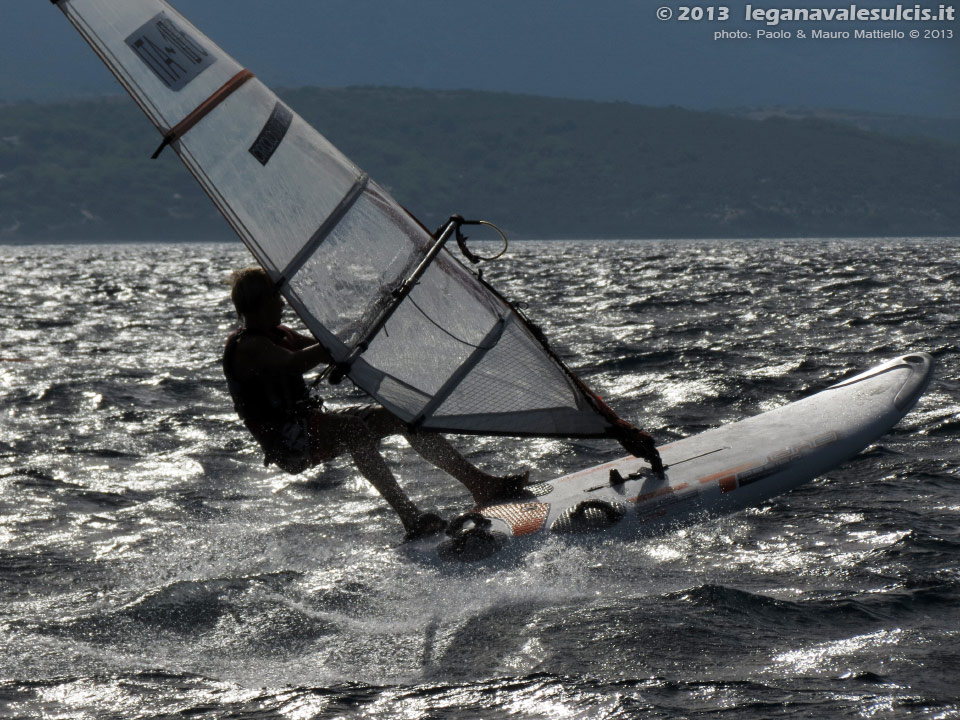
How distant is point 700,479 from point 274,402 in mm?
2523

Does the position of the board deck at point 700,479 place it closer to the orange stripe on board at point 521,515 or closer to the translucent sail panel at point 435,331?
the orange stripe on board at point 521,515

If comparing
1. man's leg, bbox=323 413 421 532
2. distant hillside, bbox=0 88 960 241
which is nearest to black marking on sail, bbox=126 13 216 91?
man's leg, bbox=323 413 421 532

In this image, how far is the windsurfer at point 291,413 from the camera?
17.5 ft

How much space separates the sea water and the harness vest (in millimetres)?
601

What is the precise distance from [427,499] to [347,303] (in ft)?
6.69

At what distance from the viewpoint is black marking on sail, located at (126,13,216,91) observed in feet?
16.3

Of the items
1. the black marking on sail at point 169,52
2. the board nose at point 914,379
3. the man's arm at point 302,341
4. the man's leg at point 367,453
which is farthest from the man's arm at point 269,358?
the board nose at point 914,379

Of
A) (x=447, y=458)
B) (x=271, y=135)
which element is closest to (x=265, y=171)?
(x=271, y=135)

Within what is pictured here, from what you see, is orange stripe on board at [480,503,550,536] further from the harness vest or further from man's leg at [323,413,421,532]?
the harness vest

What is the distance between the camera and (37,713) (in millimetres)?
3709

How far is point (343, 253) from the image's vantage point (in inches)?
209

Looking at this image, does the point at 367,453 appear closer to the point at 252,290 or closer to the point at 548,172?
the point at 252,290

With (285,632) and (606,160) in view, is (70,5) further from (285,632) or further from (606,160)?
(606,160)

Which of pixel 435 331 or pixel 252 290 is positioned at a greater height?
pixel 252 290
